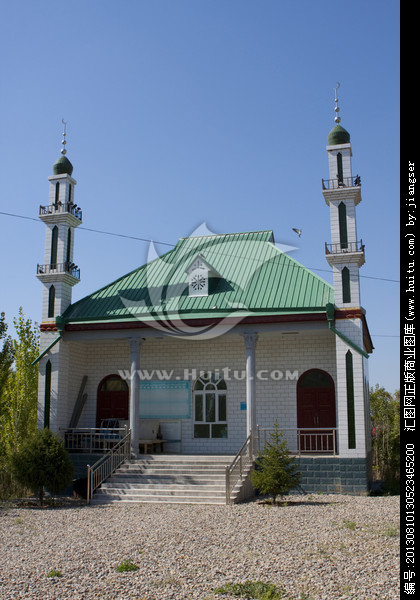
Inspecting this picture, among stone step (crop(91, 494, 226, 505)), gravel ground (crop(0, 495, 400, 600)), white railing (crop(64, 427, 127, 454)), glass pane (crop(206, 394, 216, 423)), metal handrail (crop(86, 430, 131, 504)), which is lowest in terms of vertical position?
stone step (crop(91, 494, 226, 505))

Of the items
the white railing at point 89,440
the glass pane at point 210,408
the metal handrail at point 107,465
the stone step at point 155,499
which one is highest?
the glass pane at point 210,408

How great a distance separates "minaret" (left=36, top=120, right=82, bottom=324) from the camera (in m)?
20.8

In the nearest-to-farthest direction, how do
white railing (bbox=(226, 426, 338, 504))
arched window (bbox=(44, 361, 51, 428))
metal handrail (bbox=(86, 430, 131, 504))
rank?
white railing (bbox=(226, 426, 338, 504)) < metal handrail (bbox=(86, 430, 131, 504)) < arched window (bbox=(44, 361, 51, 428))

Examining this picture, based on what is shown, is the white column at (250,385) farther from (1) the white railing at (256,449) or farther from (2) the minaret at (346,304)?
(2) the minaret at (346,304)

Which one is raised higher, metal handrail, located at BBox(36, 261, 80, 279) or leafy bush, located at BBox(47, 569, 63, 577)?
metal handrail, located at BBox(36, 261, 80, 279)

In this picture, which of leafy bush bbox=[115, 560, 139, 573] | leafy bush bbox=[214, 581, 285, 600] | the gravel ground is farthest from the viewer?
leafy bush bbox=[115, 560, 139, 573]

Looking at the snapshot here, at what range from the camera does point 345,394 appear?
17.4 metres

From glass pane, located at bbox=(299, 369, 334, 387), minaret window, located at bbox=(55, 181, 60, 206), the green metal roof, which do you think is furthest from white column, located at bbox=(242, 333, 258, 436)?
minaret window, located at bbox=(55, 181, 60, 206)

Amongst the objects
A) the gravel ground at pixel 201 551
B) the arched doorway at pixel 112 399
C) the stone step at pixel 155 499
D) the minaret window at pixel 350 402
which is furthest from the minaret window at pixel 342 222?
the arched doorway at pixel 112 399

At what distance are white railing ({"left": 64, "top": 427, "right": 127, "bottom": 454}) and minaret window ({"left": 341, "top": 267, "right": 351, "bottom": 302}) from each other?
8.63 m

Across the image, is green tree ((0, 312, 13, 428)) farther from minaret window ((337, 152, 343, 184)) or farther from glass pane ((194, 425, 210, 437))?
minaret window ((337, 152, 343, 184))

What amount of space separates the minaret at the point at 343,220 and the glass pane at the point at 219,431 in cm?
635

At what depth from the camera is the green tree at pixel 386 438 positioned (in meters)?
20.7

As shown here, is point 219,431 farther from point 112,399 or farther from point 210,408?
point 112,399
